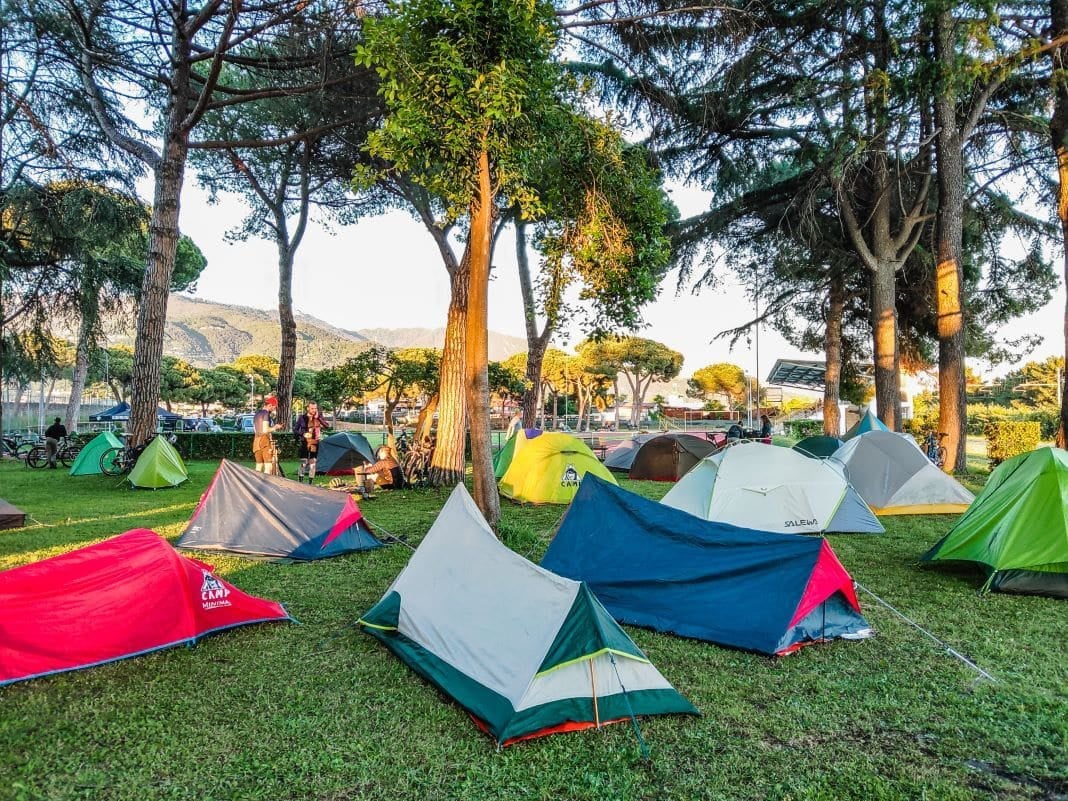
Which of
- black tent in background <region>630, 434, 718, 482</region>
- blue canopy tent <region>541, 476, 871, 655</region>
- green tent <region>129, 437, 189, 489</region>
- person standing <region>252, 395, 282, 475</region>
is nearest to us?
blue canopy tent <region>541, 476, 871, 655</region>

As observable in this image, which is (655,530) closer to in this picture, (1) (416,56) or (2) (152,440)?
(1) (416,56)

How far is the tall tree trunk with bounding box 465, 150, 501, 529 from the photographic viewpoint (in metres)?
8.39

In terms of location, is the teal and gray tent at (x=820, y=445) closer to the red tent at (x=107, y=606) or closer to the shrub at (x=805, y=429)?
the red tent at (x=107, y=606)

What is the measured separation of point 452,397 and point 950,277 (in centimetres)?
1123

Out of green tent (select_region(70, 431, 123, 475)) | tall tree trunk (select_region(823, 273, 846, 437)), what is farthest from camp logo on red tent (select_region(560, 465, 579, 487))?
tall tree trunk (select_region(823, 273, 846, 437))

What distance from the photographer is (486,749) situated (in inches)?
128

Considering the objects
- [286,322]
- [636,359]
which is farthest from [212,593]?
[636,359]

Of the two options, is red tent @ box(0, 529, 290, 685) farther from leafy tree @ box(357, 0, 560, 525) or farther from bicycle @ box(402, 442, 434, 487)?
bicycle @ box(402, 442, 434, 487)

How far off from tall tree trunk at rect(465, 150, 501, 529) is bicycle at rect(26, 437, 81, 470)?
14747 millimetres

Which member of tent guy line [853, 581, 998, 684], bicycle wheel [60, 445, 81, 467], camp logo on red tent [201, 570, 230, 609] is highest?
camp logo on red tent [201, 570, 230, 609]

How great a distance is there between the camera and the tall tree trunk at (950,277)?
1467cm

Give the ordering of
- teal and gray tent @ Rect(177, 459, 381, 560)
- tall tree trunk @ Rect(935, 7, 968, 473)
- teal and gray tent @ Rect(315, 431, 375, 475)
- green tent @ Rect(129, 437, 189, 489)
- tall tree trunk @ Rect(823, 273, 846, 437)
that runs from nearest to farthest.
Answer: teal and gray tent @ Rect(177, 459, 381, 560), green tent @ Rect(129, 437, 189, 489), tall tree trunk @ Rect(935, 7, 968, 473), teal and gray tent @ Rect(315, 431, 375, 475), tall tree trunk @ Rect(823, 273, 846, 437)

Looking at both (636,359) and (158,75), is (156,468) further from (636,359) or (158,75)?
(636,359)

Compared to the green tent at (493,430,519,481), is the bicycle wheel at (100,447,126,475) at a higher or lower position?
lower
